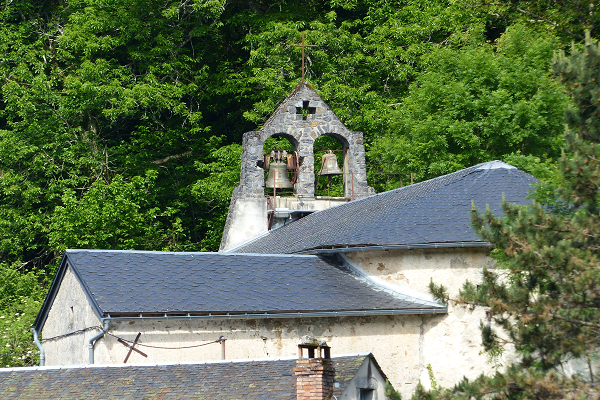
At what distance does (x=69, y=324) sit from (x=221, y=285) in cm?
270

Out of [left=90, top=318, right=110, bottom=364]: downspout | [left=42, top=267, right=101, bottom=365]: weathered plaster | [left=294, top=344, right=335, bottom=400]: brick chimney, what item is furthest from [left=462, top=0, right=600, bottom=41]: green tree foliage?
[left=90, top=318, right=110, bottom=364]: downspout

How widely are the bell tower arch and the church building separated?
3566 mm

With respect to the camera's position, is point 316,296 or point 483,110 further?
point 483,110

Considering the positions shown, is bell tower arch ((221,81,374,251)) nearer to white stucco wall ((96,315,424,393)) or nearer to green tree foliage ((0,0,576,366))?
green tree foliage ((0,0,576,366))

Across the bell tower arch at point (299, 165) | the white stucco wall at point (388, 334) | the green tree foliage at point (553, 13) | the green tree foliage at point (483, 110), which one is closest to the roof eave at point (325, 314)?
the white stucco wall at point (388, 334)

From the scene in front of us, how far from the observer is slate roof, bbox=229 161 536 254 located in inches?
497

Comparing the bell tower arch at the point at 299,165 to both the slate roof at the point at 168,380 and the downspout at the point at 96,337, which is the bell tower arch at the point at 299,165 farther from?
the slate roof at the point at 168,380

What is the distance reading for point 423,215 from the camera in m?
13.4

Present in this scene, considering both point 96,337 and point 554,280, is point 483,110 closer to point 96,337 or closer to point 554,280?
point 96,337

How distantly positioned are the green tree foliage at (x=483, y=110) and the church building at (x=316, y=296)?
6.46 metres

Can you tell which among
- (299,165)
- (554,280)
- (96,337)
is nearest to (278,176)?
(299,165)

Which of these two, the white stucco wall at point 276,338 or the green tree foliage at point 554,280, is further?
the white stucco wall at point 276,338

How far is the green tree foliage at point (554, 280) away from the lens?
24.6 feet

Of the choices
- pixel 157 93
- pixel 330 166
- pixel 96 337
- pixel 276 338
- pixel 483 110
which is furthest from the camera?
pixel 157 93
